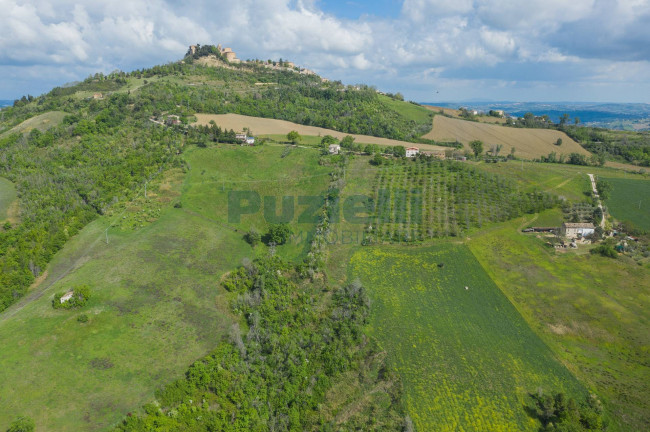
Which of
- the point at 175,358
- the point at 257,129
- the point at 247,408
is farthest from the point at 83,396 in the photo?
the point at 257,129

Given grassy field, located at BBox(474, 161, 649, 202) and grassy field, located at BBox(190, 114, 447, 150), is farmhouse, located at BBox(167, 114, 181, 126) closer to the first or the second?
grassy field, located at BBox(190, 114, 447, 150)

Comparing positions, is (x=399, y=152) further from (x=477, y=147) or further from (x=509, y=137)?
(x=509, y=137)

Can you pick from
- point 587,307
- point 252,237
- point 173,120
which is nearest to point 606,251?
point 587,307

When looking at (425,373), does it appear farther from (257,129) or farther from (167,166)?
(257,129)

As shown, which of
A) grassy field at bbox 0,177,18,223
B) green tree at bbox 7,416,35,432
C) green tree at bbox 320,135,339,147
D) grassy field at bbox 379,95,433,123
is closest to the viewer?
green tree at bbox 7,416,35,432

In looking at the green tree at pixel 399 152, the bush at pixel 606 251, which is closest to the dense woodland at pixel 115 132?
the green tree at pixel 399 152

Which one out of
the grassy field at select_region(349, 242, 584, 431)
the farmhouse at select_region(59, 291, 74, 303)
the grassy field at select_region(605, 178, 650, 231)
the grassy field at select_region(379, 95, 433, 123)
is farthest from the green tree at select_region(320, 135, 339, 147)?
the farmhouse at select_region(59, 291, 74, 303)

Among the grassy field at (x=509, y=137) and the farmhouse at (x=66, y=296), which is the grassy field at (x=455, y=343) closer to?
the farmhouse at (x=66, y=296)
